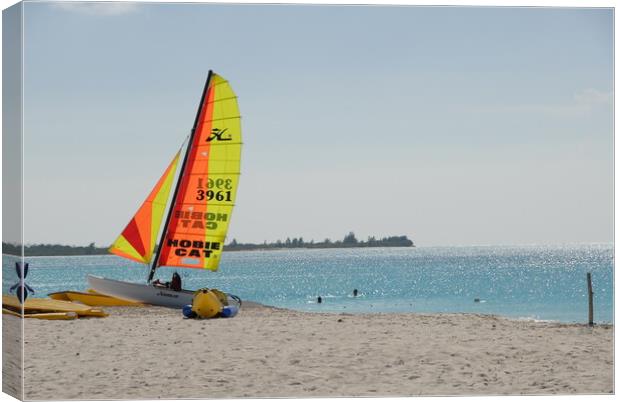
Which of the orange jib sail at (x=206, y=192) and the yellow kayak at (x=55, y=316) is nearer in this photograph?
the yellow kayak at (x=55, y=316)

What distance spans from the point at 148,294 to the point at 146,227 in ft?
5.52

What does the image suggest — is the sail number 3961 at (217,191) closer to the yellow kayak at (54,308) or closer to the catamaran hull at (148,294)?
the catamaran hull at (148,294)

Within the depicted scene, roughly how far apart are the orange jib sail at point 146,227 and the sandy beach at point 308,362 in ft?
25.0

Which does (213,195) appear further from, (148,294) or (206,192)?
(148,294)

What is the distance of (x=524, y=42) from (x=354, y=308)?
3935 cm

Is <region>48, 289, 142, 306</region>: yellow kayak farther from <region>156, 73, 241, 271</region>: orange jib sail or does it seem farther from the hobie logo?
the hobie logo

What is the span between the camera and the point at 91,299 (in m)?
27.6

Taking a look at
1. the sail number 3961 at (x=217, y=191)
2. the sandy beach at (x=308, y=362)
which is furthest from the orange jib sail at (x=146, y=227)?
the sandy beach at (x=308, y=362)

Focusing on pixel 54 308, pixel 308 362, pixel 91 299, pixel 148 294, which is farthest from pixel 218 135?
pixel 308 362

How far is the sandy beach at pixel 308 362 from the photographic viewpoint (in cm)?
1358

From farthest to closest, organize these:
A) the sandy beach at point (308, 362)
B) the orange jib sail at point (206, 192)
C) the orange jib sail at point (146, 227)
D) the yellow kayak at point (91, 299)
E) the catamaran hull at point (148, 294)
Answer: the yellow kayak at point (91, 299) → the catamaran hull at point (148, 294) → the orange jib sail at point (146, 227) → the orange jib sail at point (206, 192) → the sandy beach at point (308, 362)

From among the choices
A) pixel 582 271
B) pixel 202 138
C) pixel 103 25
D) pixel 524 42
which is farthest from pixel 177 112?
pixel 582 271

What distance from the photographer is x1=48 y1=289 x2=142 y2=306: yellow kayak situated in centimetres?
2720

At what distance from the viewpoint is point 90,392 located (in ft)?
43.9
